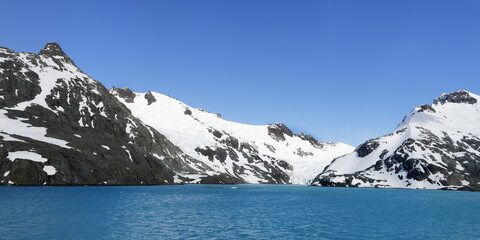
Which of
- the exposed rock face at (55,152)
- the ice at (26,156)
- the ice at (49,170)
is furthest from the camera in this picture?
the ice at (49,170)

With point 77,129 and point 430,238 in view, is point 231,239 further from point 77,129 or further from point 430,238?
point 77,129

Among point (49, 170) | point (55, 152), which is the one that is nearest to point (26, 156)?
point (49, 170)

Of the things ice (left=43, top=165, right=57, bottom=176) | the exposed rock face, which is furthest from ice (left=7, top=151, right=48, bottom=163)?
ice (left=43, top=165, right=57, bottom=176)

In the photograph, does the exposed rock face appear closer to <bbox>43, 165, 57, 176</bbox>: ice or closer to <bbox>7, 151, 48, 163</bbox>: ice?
<bbox>7, 151, 48, 163</bbox>: ice

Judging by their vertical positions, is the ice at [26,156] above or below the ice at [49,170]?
above

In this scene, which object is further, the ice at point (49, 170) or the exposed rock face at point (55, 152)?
the ice at point (49, 170)

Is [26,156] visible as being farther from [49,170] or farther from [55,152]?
[55,152]

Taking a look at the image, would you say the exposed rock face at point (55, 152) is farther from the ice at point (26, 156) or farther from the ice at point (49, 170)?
the ice at point (49, 170)

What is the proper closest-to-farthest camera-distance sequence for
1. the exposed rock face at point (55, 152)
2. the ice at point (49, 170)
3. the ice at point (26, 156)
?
the ice at point (26, 156) → the exposed rock face at point (55, 152) → the ice at point (49, 170)

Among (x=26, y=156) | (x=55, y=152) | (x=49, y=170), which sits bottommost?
(x=49, y=170)

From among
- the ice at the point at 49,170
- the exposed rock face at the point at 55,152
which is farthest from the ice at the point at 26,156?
the ice at the point at 49,170

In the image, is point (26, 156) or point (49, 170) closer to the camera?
point (26, 156)

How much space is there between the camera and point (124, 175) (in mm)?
164625

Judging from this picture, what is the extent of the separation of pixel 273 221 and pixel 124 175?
410 feet
